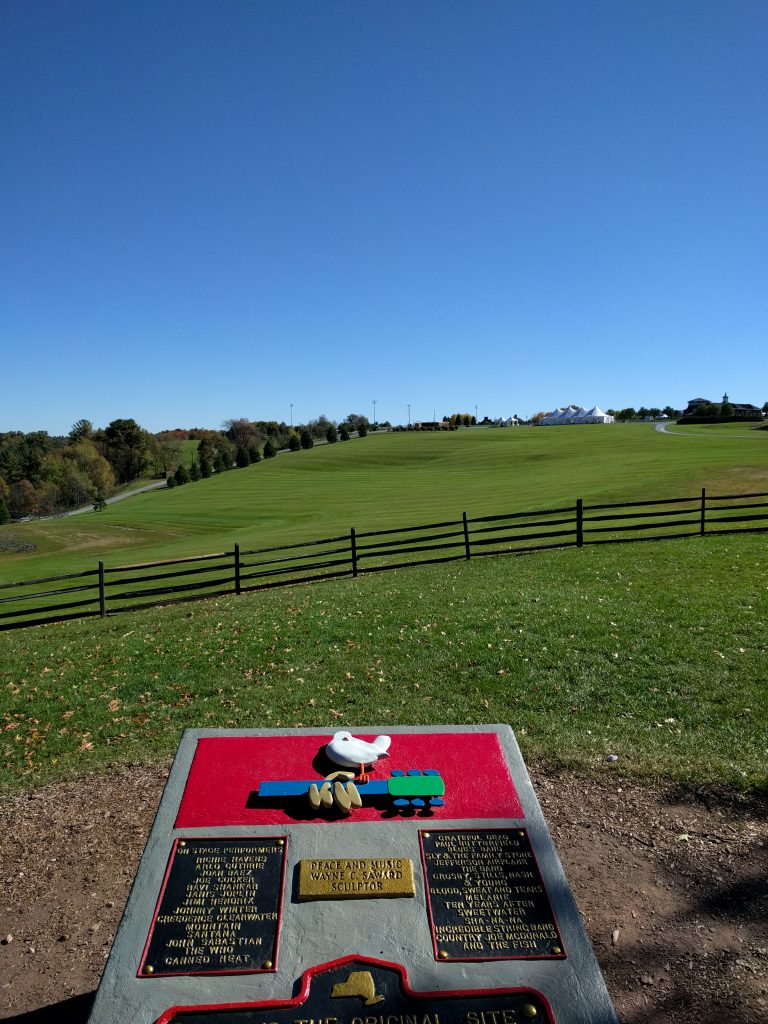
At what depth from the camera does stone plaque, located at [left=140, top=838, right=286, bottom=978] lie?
10.7 ft

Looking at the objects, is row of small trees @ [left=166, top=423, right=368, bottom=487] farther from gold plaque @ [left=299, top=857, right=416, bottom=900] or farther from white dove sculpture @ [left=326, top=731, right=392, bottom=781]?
gold plaque @ [left=299, top=857, right=416, bottom=900]

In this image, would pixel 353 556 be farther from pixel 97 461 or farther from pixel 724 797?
pixel 97 461

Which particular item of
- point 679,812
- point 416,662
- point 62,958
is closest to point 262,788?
point 62,958

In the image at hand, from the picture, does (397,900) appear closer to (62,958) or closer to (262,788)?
(262,788)

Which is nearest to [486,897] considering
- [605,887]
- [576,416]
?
[605,887]

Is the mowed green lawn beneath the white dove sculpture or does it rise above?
beneath

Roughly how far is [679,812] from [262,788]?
4.93m

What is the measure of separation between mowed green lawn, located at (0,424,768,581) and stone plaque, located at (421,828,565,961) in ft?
91.0

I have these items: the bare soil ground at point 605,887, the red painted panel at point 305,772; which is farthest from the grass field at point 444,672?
the red painted panel at point 305,772

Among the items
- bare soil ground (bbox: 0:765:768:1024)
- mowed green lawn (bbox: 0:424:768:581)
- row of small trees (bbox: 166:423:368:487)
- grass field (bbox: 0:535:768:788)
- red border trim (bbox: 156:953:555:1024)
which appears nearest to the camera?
red border trim (bbox: 156:953:555:1024)

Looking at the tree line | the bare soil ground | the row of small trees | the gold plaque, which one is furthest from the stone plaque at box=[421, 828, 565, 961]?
the row of small trees

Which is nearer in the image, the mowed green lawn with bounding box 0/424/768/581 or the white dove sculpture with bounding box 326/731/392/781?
the white dove sculpture with bounding box 326/731/392/781

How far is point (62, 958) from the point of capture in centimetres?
540

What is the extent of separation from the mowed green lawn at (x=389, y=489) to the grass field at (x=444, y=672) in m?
18.0
